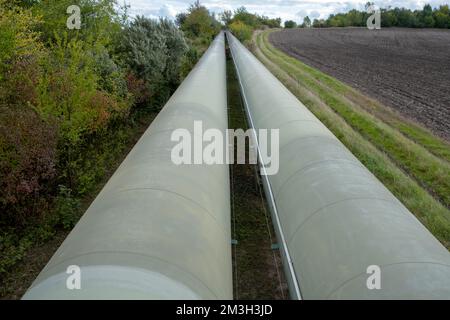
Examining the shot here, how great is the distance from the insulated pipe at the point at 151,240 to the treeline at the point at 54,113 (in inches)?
159

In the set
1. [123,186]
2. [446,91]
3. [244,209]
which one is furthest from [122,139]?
[446,91]

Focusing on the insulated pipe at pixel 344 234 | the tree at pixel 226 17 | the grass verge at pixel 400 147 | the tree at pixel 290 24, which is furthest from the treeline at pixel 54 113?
the tree at pixel 290 24

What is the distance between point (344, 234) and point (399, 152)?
1098 cm

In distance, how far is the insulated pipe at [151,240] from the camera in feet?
11.2

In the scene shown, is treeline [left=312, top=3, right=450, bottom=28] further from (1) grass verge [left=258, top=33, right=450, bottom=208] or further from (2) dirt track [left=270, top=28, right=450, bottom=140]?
(1) grass verge [left=258, top=33, right=450, bottom=208]

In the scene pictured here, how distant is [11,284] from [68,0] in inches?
491

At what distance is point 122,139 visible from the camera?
15398 millimetres

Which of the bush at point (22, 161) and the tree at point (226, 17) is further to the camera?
the tree at point (226, 17)

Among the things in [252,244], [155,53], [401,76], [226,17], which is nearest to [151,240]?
[252,244]

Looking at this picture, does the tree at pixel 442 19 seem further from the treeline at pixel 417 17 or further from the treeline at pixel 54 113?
the treeline at pixel 54 113

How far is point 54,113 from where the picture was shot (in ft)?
36.0

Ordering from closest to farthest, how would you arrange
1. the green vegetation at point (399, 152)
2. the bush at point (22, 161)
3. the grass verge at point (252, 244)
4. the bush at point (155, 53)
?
the grass verge at point (252, 244) → the bush at point (22, 161) → the green vegetation at point (399, 152) → the bush at point (155, 53)

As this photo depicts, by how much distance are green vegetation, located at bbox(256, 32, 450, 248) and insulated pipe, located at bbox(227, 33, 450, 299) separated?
3939 millimetres

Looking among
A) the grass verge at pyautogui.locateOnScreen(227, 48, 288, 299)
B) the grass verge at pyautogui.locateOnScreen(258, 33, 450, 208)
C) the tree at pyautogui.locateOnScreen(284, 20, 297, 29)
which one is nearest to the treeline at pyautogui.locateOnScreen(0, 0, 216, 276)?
the grass verge at pyautogui.locateOnScreen(227, 48, 288, 299)
